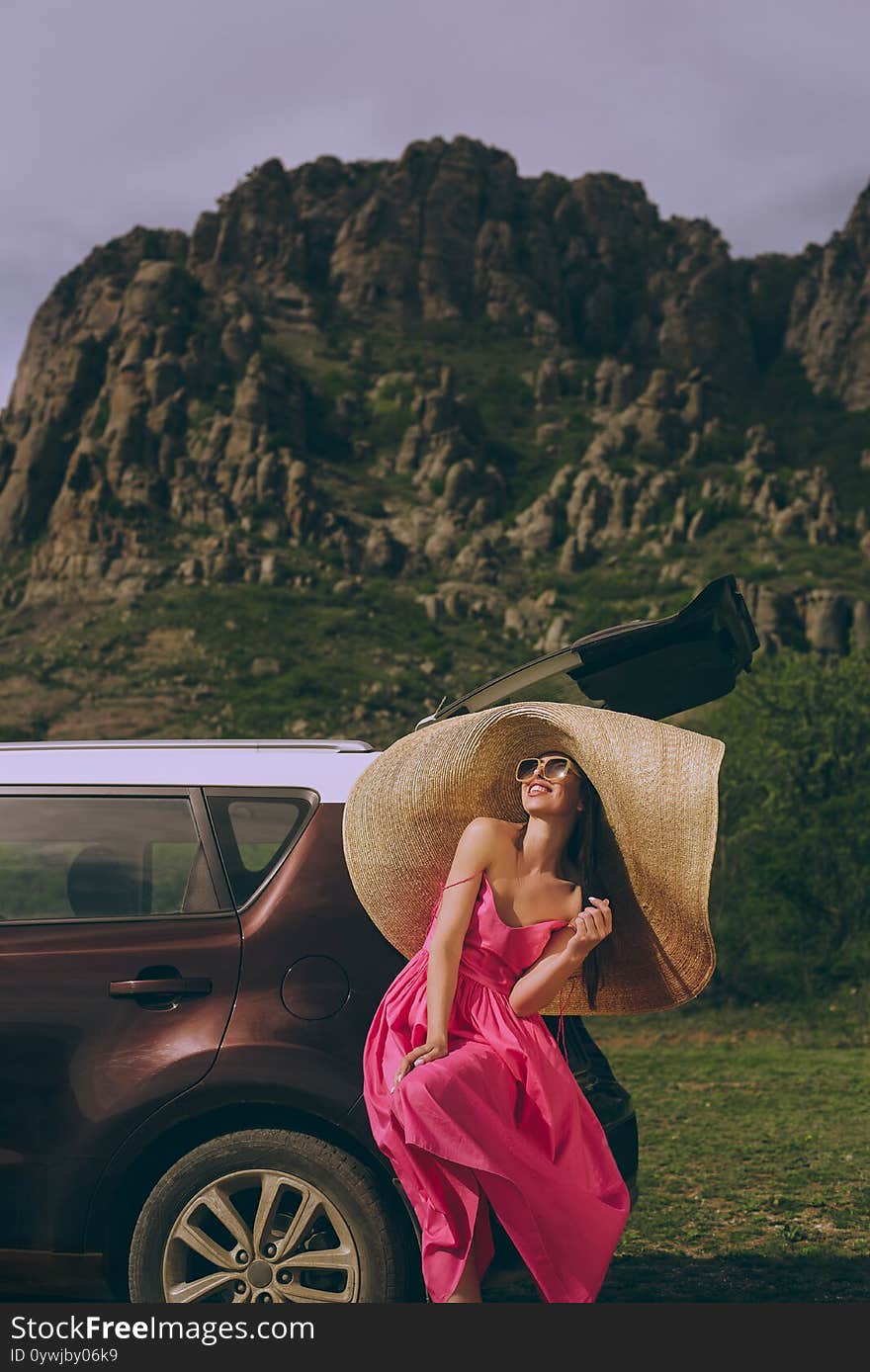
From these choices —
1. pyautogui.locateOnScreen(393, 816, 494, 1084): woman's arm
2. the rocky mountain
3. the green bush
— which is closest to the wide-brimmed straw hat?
pyautogui.locateOnScreen(393, 816, 494, 1084): woman's arm

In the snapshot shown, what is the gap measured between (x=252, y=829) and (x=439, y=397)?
111086mm

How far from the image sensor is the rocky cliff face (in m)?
93.4

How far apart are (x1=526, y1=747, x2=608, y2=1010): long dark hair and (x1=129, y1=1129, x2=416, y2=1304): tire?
88cm

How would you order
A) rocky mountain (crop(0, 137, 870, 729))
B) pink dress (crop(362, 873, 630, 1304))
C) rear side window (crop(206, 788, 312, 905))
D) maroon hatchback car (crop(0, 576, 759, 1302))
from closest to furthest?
pink dress (crop(362, 873, 630, 1304))
maroon hatchback car (crop(0, 576, 759, 1302))
rear side window (crop(206, 788, 312, 905))
rocky mountain (crop(0, 137, 870, 729))

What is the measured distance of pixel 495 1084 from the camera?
332 centimetres

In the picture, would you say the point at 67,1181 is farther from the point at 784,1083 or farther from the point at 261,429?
the point at 261,429

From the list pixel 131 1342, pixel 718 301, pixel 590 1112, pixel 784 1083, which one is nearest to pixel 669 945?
pixel 590 1112

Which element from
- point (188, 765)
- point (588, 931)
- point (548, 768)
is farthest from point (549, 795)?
point (188, 765)

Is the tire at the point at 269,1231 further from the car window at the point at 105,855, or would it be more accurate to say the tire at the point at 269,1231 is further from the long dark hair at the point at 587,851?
the long dark hair at the point at 587,851

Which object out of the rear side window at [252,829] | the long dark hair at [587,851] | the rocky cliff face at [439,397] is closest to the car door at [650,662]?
the long dark hair at [587,851]

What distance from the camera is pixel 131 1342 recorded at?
3.42m

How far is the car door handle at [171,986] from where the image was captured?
3670 mm

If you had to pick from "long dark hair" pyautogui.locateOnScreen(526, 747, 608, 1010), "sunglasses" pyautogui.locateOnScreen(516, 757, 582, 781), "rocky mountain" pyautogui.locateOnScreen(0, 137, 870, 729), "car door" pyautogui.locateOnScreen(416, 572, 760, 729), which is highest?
"rocky mountain" pyautogui.locateOnScreen(0, 137, 870, 729)

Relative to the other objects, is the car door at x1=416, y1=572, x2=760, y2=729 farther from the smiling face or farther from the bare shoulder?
the bare shoulder
